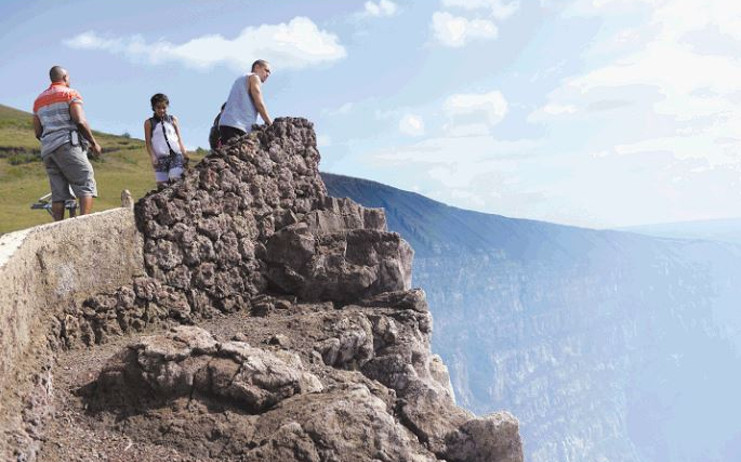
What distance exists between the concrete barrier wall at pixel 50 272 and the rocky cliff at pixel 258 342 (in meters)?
0.23

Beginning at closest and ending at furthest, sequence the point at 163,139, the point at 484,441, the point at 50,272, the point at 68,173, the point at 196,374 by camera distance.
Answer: the point at 196,374 → the point at 50,272 → the point at 484,441 → the point at 68,173 → the point at 163,139

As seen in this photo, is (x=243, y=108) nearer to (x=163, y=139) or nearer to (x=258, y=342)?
(x=163, y=139)

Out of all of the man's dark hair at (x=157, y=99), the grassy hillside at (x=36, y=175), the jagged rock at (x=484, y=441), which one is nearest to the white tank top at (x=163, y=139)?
the man's dark hair at (x=157, y=99)

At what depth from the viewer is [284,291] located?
1398 centimetres

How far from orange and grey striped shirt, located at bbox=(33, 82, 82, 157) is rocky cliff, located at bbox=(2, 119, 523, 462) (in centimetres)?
160

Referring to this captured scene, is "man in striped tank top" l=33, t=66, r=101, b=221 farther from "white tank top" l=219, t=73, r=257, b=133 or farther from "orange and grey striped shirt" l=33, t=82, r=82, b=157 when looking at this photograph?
"white tank top" l=219, t=73, r=257, b=133

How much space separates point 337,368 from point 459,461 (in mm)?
2469

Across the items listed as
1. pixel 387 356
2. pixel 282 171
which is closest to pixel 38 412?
pixel 387 356

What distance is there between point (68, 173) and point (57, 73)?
1565 mm

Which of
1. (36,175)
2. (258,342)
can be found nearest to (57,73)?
(258,342)

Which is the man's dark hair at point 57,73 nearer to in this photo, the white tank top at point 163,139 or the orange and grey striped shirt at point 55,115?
the orange and grey striped shirt at point 55,115

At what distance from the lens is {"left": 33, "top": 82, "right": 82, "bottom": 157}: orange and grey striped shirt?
1212 cm

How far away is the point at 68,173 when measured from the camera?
12.2 meters

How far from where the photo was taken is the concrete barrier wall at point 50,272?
831cm
